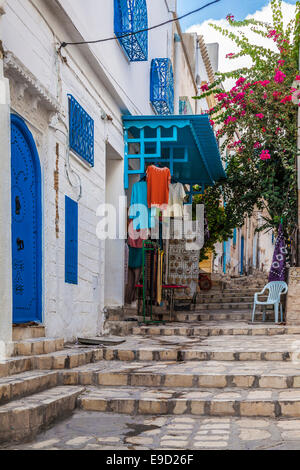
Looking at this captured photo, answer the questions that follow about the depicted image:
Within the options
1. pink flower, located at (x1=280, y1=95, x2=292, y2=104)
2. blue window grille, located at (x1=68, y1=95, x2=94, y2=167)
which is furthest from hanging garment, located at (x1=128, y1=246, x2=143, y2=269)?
pink flower, located at (x1=280, y1=95, x2=292, y2=104)

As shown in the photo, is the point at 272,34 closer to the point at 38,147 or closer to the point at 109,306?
the point at 109,306

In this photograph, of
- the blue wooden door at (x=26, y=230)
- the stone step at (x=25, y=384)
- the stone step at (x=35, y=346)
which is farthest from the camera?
the blue wooden door at (x=26, y=230)

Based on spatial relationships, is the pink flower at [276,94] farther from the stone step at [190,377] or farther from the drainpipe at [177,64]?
the stone step at [190,377]

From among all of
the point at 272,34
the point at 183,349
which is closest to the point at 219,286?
the point at 272,34

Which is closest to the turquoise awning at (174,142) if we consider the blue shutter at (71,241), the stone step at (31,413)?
the blue shutter at (71,241)

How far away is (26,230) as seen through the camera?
650 centimetres

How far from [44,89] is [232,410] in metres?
3.84

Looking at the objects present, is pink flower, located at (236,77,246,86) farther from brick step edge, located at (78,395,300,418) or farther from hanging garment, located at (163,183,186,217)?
brick step edge, located at (78,395,300,418)

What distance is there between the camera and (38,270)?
662cm

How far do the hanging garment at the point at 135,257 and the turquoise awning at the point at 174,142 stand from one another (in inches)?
49.8

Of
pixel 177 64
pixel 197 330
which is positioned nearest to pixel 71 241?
pixel 197 330

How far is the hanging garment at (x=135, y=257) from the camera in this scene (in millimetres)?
11273

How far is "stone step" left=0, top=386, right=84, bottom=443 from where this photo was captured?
4.10 meters

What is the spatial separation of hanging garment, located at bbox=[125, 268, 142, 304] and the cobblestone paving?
6321 millimetres
